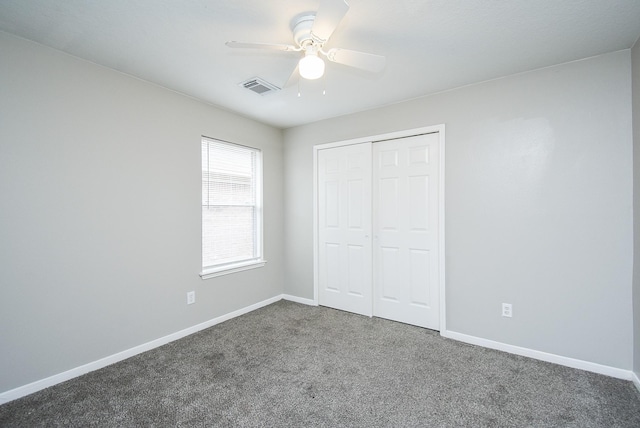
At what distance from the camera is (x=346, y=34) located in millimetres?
1999

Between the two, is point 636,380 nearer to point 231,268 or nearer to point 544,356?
point 544,356

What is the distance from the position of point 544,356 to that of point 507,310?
0.43 metres

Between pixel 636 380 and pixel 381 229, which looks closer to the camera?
pixel 636 380

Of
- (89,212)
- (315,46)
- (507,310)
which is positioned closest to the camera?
(315,46)

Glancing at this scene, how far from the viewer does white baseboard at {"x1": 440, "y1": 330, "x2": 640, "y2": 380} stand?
2.22 meters

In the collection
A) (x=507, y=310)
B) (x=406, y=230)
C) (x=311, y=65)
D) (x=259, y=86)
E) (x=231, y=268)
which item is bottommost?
(x=507, y=310)

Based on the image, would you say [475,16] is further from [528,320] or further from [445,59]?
[528,320]

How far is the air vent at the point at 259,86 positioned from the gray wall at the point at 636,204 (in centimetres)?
280

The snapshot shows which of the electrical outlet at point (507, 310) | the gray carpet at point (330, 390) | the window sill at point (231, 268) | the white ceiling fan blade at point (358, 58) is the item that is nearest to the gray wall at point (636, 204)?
the gray carpet at point (330, 390)

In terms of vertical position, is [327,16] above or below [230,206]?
above

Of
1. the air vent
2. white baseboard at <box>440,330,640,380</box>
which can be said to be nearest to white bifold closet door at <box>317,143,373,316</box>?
white baseboard at <box>440,330,640,380</box>

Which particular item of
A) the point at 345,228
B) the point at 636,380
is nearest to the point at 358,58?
the point at 345,228

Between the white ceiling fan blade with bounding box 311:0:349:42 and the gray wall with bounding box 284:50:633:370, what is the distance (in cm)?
181

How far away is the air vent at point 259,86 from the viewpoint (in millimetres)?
2676
